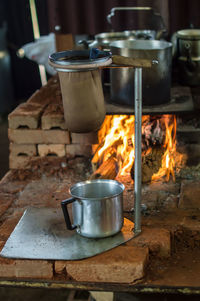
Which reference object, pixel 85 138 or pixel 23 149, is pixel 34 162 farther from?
pixel 85 138

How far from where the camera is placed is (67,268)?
2.32 meters

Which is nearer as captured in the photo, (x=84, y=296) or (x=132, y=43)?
(x=84, y=296)

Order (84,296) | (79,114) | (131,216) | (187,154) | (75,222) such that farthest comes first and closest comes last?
(187,154) < (84,296) < (131,216) < (75,222) < (79,114)

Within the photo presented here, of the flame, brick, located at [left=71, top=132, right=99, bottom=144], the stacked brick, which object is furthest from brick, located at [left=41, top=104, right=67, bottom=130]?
the flame

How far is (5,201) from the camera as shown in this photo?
10.5 feet

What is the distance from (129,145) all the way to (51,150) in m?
0.63

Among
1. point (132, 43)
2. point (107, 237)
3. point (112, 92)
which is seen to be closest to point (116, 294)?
point (107, 237)

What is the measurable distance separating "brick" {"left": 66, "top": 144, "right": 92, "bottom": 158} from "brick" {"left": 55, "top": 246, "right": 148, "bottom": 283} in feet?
4.53

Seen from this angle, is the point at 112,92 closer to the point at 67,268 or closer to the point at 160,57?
the point at 160,57

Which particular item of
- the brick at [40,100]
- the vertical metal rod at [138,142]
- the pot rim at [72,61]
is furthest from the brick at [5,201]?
the pot rim at [72,61]

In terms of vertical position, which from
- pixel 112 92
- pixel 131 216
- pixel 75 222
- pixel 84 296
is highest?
pixel 112 92

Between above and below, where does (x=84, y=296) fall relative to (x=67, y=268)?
below

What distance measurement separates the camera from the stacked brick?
11.7ft

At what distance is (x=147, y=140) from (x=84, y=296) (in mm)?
1190
